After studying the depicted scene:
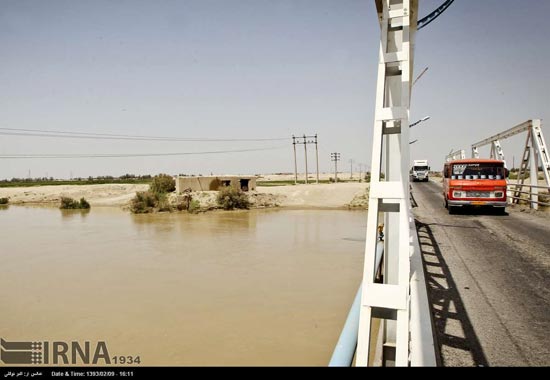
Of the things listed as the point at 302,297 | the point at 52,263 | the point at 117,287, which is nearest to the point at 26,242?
the point at 52,263

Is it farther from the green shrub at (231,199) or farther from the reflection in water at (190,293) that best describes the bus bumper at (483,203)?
the green shrub at (231,199)

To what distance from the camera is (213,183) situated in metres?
42.7

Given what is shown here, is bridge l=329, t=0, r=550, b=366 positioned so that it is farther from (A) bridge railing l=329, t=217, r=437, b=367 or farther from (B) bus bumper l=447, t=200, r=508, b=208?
(B) bus bumper l=447, t=200, r=508, b=208

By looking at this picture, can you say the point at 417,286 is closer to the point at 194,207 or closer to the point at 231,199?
the point at 231,199

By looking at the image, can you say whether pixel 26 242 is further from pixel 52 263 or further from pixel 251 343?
pixel 251 343

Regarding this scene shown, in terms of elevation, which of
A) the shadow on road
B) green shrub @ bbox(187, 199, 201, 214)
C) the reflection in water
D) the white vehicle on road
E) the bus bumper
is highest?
the white vehicle on road

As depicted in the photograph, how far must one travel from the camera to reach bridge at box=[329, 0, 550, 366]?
2.66 m

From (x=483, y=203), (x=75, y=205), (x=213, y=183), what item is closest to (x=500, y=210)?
(x=483, y=203)

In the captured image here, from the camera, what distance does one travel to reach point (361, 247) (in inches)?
675

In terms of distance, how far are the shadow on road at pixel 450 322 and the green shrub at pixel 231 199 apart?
30236mm

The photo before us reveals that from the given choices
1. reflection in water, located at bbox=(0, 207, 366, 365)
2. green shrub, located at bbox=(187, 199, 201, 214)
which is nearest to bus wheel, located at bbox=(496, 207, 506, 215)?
reflection in water, located at bbox=(0, 207, 366, 365)

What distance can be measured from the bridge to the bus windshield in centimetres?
659

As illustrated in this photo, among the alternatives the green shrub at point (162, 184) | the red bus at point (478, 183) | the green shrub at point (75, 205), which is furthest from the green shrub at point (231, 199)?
the red bus at point (478, 183)
